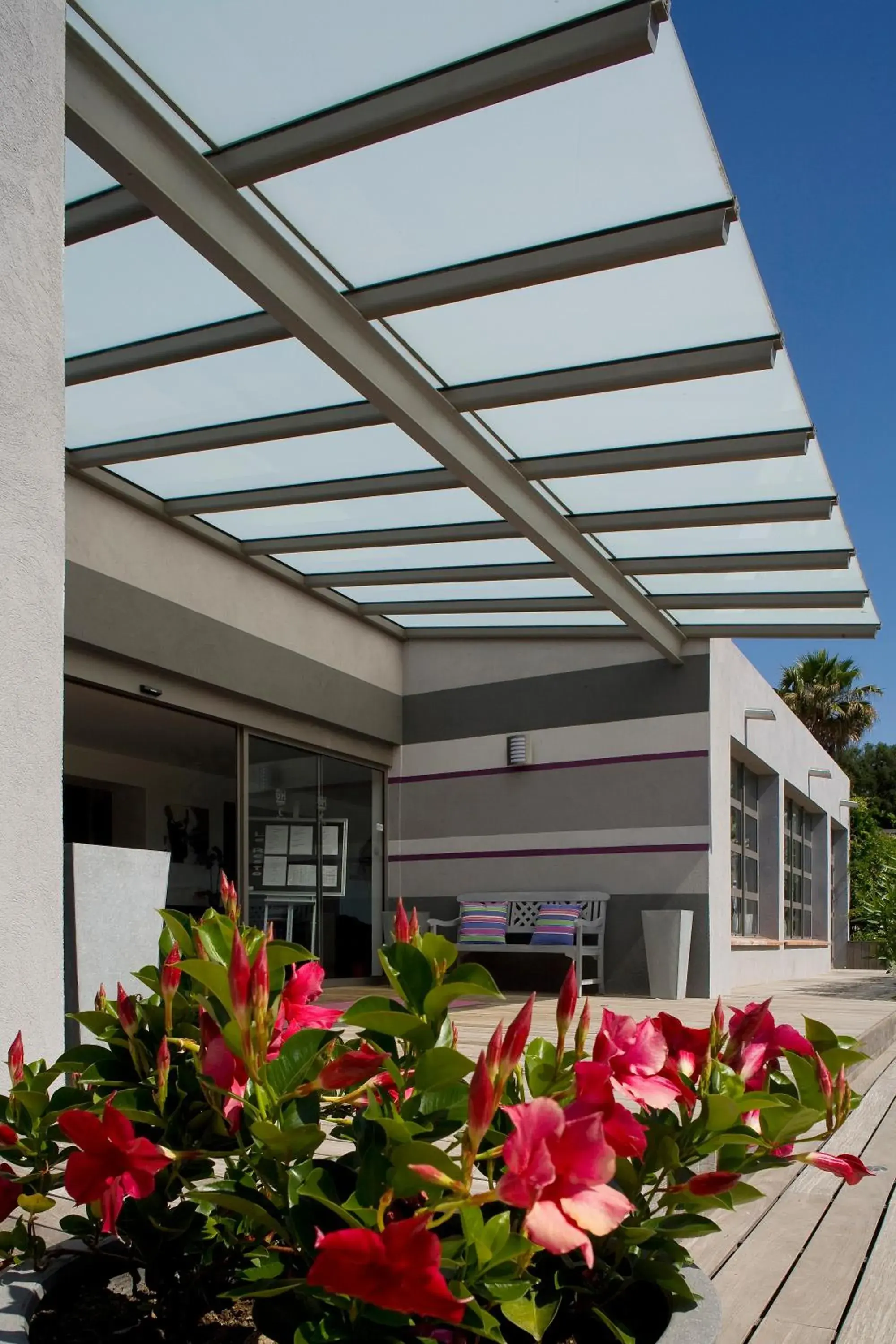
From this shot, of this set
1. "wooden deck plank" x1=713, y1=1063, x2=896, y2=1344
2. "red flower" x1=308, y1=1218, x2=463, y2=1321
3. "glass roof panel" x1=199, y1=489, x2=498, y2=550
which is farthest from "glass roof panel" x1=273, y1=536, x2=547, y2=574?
"red flower" x1=308, y1=1218, x2=463, y2=1321

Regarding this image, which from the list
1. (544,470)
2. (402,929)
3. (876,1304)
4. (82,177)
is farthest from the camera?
(544,470)

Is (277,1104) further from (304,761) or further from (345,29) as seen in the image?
(304,761)

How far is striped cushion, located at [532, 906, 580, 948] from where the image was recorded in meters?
10.5

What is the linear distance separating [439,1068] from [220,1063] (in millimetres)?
170

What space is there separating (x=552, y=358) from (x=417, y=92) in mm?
1925

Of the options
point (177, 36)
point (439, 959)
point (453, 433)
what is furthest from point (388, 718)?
point (439, 959)

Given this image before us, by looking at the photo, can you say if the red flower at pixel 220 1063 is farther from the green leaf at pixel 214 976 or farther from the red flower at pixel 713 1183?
the red flower at pixel 713 1183

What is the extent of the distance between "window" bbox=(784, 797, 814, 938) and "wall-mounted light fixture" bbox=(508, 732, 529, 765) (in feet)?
18.4

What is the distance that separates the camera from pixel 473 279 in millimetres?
5172

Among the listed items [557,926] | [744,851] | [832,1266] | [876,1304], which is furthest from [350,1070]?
[744,851]

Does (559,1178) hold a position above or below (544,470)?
below

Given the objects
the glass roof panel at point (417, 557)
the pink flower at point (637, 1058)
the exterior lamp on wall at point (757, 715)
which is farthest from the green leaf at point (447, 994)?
the exterior lamp on wall at point (757, 715)

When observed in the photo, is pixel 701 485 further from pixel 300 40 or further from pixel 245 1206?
pixel 245 1206

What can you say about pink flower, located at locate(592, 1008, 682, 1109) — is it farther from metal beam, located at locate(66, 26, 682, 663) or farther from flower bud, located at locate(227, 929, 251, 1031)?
metal beam, located at locate(66, 26, 682, 663)
